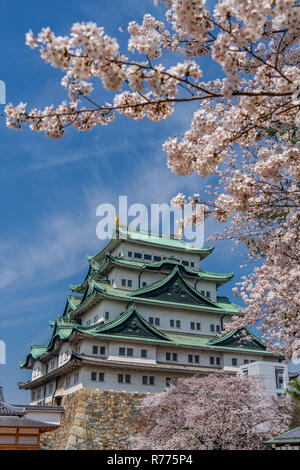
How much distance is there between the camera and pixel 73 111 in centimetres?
695

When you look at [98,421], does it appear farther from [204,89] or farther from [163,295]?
[204,89]

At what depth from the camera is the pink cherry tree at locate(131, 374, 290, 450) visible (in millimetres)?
27000

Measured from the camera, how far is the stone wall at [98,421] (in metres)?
31.2

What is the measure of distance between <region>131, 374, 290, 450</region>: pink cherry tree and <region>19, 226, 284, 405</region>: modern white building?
449 centimetres

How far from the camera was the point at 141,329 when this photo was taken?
37344mm

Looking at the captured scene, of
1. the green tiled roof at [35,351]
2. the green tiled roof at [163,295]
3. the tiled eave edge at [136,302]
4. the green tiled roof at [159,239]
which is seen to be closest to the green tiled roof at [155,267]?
the green tiled roof at [163,295]

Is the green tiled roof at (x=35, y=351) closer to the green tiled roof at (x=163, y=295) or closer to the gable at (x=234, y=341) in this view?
the green tiled roof at (x=163, y=295)

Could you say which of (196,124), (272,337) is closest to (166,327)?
(272,337)

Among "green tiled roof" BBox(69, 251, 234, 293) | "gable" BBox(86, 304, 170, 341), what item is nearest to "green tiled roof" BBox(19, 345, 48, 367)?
"green tiled roof" BBox(69, 251, 234, 293)

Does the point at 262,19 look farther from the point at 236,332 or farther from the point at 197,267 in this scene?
the point at 197,267

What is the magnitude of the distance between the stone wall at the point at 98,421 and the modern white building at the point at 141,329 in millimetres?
867

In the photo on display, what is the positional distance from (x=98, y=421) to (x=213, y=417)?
9.22 m

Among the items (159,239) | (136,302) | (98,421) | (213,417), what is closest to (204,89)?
(213,417)

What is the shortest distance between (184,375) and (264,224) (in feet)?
92.7
